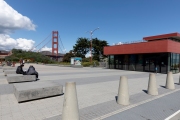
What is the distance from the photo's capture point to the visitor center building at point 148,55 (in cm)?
1753

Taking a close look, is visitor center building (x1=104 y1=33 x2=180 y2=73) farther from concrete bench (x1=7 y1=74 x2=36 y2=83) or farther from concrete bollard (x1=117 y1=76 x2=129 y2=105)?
concrete bench (x1=7 y1=74 x2=36 y2=83)

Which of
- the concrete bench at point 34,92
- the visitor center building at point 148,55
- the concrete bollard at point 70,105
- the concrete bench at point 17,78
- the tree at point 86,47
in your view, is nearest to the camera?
the concrete bollard at point 70,105

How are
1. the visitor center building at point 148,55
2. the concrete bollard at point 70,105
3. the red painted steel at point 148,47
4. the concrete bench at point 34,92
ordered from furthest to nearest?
the visitor center building at point 148,55 < the red painted steel at point 148,47 < the concrete bench at point 34,92 < the concrete bollard at point 70,105

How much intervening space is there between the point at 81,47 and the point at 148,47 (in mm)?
38580

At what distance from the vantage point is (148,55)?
19781 mm

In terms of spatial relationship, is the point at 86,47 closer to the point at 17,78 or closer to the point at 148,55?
the point at 148,55

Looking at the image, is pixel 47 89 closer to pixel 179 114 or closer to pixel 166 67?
pixel 179 114

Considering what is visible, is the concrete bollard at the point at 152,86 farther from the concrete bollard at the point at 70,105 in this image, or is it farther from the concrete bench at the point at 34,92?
the concrete bollard at the point at 70,105

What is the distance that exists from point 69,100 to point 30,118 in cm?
126

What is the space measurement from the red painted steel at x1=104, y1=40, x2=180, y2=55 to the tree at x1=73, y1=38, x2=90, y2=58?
31.4 meters

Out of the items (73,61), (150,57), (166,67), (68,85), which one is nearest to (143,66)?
(150,57)

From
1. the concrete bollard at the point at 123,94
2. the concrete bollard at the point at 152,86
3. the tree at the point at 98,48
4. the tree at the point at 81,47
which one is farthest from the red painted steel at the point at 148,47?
the tree at the point at 81,47

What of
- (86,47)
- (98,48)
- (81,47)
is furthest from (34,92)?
(81,47)

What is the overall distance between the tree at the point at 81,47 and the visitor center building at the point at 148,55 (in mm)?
30325
